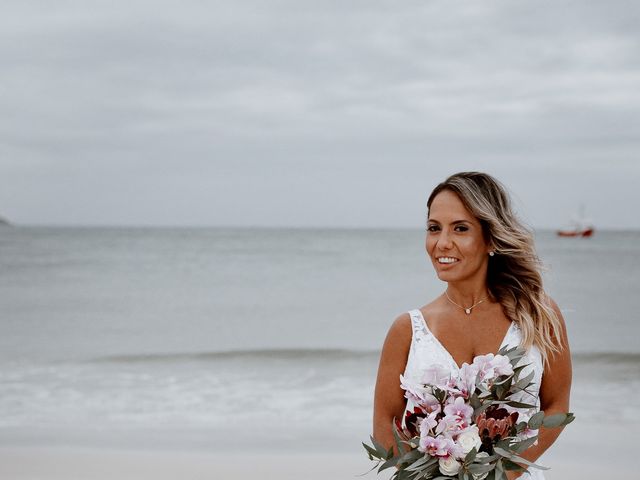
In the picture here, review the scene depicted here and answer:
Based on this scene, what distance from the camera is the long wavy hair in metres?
2.61

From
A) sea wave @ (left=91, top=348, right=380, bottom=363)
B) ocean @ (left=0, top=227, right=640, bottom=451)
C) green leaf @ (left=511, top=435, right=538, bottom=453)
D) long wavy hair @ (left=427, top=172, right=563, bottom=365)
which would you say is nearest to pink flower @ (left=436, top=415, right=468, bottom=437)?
green leaf @ (left=511, top=435, right=538, bottom=453)

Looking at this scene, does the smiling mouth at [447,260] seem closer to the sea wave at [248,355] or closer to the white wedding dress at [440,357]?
the white wedding dress at [440,357]

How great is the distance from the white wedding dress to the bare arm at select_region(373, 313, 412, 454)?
25 mm

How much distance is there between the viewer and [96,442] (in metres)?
7.80

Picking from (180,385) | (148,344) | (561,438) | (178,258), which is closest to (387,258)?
(178,258)

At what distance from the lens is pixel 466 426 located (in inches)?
87.0

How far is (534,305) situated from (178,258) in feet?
127

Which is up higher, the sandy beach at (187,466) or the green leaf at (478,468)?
the green leaf at (478,468)

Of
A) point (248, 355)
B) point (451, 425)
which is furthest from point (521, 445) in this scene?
point (248, 355)

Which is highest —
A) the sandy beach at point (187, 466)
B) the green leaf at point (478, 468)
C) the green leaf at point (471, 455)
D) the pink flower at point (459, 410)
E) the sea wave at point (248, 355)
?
the pink flower at point (459, 410)

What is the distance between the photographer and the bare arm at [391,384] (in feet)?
8.75

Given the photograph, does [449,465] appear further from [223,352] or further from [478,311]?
[223,352]

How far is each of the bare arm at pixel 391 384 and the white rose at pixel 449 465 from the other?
41 cm

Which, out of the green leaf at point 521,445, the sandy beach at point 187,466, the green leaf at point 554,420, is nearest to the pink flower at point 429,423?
the green leaf at point 521,445
